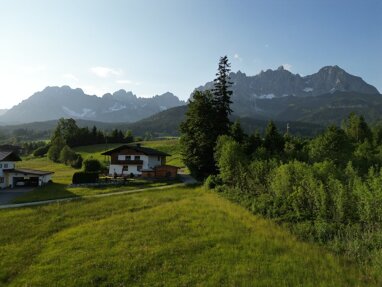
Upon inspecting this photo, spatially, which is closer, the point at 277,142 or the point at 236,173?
the point at 236,173

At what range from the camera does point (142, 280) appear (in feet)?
57.2

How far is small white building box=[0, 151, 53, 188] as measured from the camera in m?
57.9

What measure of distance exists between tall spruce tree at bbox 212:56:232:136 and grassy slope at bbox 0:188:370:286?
1056 inches

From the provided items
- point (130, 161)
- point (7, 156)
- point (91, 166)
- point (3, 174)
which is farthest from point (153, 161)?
point (3, 174)

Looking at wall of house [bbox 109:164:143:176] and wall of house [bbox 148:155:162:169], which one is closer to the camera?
wall of house [bbox 109:164:143:176]

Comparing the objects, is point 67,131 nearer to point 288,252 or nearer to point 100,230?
point 100,230

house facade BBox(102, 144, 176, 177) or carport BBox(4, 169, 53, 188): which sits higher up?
house facade BBox(102, 144, 176, 177)

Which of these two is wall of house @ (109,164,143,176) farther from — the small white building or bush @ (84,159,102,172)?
the small white building

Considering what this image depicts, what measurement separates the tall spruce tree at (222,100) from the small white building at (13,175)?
34.3m

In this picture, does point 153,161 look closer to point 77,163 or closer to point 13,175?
point 13,175

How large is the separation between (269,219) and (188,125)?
34505mm

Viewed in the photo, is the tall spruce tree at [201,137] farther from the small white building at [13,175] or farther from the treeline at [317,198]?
the small white building at [13,175]

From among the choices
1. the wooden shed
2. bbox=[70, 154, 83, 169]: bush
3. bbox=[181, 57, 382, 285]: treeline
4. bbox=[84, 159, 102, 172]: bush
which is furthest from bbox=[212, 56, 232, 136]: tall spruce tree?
bbox=[70, 154, 83, 169]: bush

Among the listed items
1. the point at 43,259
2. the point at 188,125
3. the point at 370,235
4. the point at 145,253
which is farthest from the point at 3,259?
the point at 188,125
